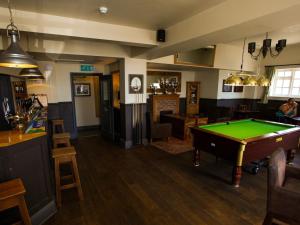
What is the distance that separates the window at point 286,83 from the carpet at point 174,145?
13.2ft

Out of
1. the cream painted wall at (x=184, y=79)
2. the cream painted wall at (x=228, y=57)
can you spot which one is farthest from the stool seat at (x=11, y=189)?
the cream painted wall at (x=184, y=79)

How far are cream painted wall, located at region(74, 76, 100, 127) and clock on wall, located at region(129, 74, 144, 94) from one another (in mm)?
2695

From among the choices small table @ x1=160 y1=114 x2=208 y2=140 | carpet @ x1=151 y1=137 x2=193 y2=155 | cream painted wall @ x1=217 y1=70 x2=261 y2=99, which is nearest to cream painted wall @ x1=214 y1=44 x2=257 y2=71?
cream painted wall @ x1=217 y1=70 x2=261 y2=99

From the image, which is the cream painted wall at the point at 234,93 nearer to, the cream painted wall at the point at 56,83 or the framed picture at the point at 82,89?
the cream painted wall at the point at 56,83

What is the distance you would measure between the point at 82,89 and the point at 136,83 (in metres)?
2.89

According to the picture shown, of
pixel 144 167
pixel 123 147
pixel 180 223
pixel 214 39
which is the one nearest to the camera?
pixel 180 223

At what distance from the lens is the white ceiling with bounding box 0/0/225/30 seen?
225 centimetres

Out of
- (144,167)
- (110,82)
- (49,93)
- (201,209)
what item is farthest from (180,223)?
(49,93)

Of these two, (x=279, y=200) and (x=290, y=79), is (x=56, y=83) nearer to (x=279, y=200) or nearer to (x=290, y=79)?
(x=279, y=200)

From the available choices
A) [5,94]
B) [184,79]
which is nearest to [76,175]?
[5,94]

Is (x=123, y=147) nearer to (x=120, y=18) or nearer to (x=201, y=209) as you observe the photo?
(x=201, y=209)

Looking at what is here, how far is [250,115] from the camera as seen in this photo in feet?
21.6

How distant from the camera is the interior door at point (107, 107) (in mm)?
5383

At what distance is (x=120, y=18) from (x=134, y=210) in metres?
2.94
